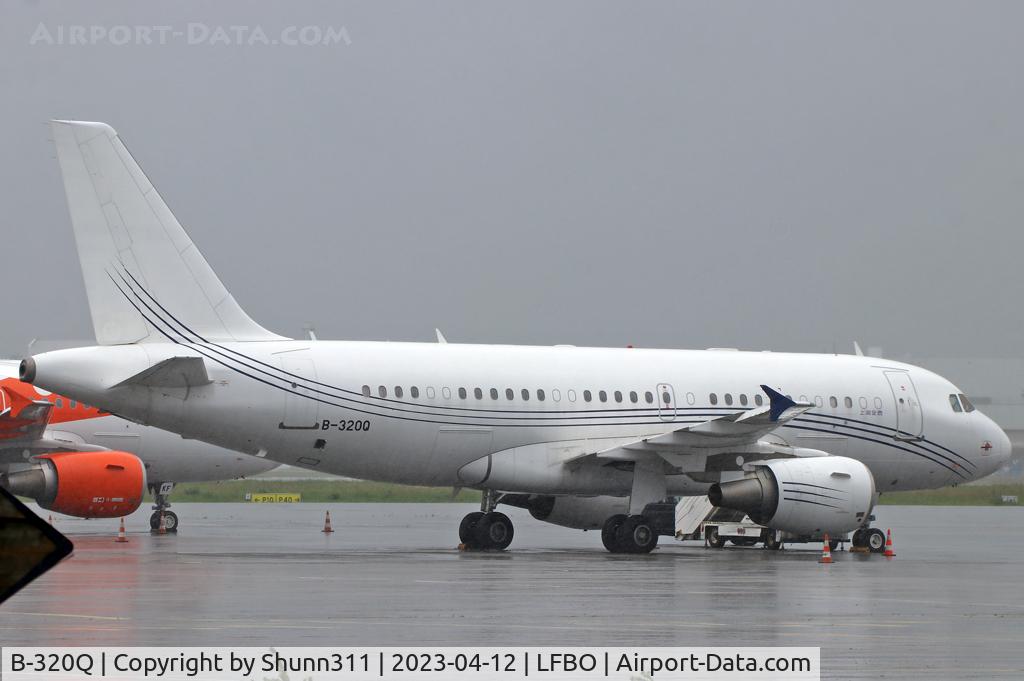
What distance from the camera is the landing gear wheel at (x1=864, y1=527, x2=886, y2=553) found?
1151 inches

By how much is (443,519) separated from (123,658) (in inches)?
1429

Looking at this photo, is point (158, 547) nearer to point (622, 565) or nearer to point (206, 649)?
point (622, 565)

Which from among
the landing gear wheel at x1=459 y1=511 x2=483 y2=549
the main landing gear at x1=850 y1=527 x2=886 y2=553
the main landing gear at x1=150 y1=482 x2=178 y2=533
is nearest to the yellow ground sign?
the main landing gear at x1=150 y1=482 x2=178 y2=533

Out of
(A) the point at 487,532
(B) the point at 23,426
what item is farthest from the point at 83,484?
(A) the point at 487,532

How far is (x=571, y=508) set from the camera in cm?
3042

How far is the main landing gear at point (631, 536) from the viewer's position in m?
26.7

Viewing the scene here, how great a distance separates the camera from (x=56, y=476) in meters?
30.5

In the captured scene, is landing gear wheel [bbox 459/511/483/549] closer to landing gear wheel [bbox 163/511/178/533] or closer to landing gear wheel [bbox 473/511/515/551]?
landing gear wheel [bbox 473/511/515/551]

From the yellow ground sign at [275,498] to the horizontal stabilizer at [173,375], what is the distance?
43281mm

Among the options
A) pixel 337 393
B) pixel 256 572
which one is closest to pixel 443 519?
pixel 337 393

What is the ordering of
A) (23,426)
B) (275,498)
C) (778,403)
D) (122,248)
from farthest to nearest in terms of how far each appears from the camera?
(275,498) < (23,426) < (778,403) < (122,248)

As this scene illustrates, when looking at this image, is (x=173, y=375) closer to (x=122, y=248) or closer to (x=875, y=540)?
(x=122, y=248)

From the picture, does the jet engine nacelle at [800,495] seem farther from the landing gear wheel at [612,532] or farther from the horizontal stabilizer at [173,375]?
the horizontal stabilizer at [173,375]

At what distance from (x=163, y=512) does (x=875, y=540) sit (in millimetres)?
16587
